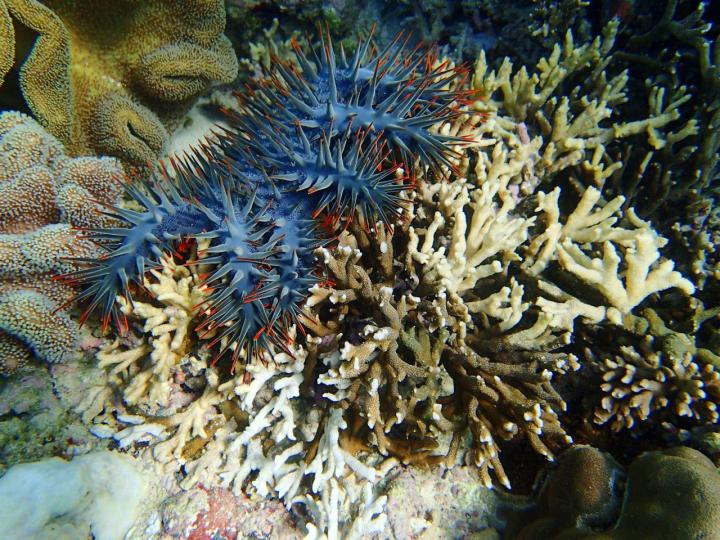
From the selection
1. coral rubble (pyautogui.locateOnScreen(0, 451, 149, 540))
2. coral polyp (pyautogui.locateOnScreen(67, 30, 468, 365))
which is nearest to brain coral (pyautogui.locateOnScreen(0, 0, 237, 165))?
coral polyp (pyautogui.locateOnScreen(67, 30, 468, 365))

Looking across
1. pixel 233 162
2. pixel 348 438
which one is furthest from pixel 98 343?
pixel 348 438

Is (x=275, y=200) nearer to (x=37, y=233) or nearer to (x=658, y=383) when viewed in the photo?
(x=37, y=233)

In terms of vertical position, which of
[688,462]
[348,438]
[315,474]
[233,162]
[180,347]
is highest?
[233,162]

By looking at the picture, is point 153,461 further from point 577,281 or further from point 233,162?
point 577,281

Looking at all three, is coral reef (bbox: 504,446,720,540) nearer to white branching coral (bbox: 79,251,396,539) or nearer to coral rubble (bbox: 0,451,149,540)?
white branching coral (bbox: 79,251,396,539)

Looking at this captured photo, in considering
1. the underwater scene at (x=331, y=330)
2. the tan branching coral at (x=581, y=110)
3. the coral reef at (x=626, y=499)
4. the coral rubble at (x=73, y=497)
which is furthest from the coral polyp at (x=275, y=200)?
the coral reef at (x=626, y=499)

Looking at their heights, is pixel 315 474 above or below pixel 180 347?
below
